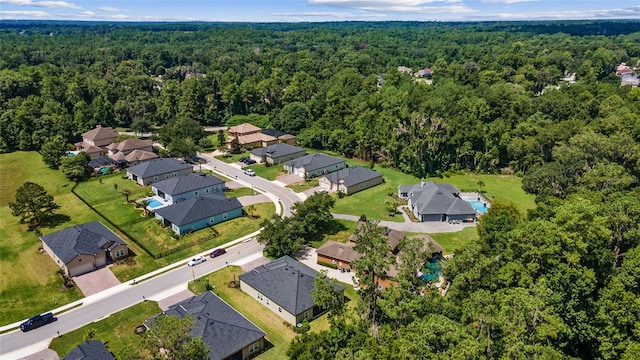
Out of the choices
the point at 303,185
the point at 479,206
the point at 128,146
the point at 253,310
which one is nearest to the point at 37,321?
the point at 253,310

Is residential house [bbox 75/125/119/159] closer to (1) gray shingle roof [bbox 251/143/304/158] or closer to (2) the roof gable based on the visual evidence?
(2) the roof gable

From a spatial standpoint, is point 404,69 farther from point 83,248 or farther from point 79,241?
point 83,248

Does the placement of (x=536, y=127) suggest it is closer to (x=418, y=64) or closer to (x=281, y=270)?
(x=281, y=270)

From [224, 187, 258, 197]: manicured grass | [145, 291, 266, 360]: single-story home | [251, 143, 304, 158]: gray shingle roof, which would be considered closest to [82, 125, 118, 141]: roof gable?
[251, 143, 304, 158]: gray shingle roof

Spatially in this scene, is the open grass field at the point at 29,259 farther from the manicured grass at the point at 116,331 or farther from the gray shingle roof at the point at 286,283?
the gray shingle roof at the point at 286,283

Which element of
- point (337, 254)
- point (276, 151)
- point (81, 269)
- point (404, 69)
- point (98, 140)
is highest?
point (404, 69)

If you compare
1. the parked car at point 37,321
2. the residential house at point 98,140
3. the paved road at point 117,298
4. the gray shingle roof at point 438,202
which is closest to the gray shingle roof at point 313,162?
the gray shingle roof at point 438,202
